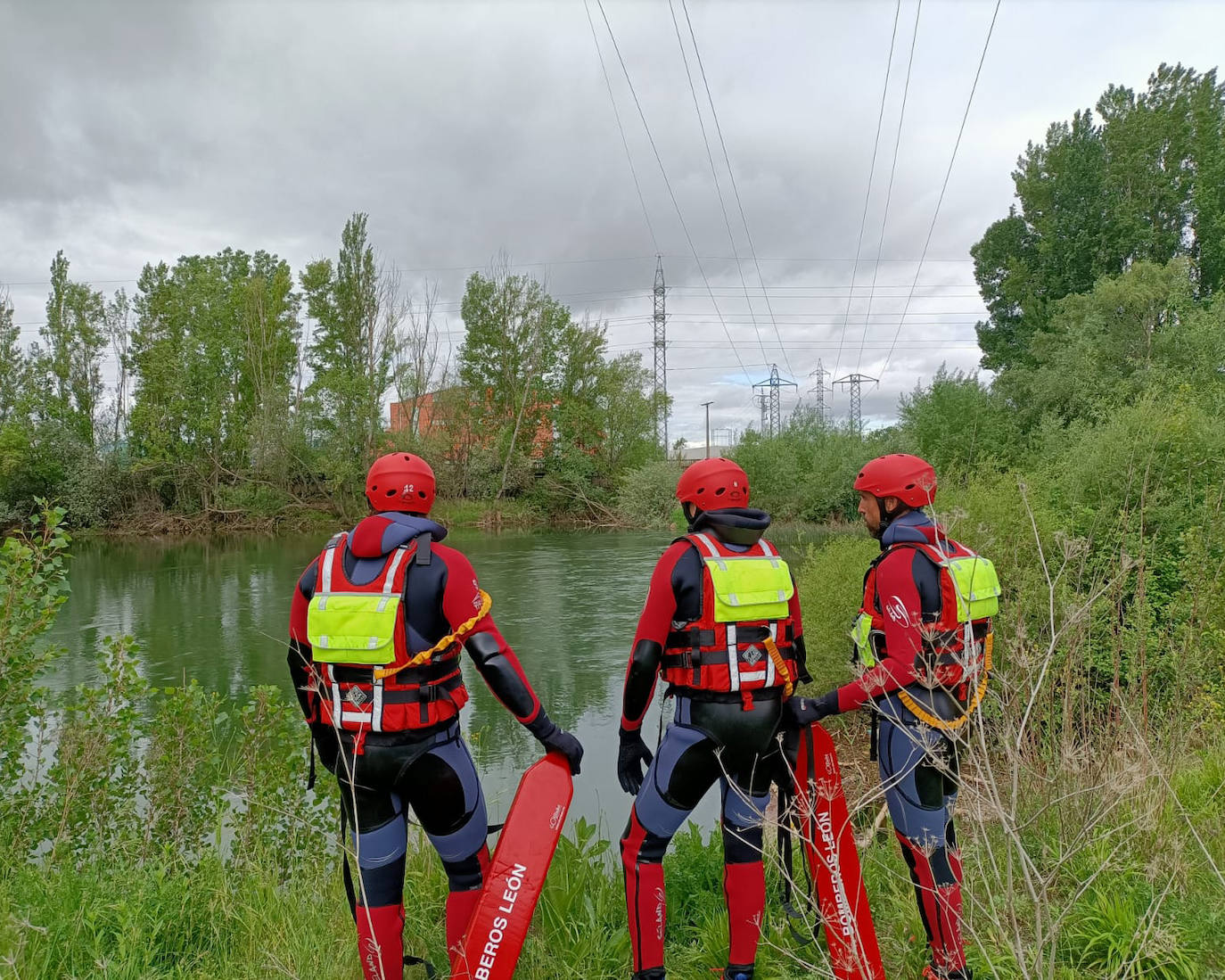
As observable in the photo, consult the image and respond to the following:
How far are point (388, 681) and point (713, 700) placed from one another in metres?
1.11

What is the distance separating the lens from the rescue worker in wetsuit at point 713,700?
2.56 metres

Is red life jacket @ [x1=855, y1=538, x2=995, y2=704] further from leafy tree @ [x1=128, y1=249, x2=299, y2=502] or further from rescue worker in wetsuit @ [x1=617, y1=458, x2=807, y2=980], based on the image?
leafy tree @ [x1=128, y1=249, x2=299, y2=502]

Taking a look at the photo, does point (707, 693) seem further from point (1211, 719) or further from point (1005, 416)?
point (1005, 416)

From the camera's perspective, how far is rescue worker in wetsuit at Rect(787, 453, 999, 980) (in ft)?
8.07

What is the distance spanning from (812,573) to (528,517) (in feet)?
85.0

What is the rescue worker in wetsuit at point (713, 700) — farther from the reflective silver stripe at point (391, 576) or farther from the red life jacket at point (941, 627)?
the reflective silver stripe at point (391, 576)

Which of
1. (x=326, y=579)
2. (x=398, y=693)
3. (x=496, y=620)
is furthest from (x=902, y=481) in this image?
(x=496, y=620)

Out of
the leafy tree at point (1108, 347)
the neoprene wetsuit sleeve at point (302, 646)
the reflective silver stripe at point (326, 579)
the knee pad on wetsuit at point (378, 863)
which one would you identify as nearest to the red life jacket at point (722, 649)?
the knee pad on wetsuit at point (378, 863)

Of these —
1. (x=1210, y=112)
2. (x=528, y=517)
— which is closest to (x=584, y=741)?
(x=528, y=517)

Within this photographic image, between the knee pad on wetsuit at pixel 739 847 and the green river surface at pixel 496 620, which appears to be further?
the green river surface at pixel 496 620

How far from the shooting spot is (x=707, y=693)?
8.56ft

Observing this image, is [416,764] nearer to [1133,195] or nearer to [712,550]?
[712,550]

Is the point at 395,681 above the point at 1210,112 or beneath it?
beneath

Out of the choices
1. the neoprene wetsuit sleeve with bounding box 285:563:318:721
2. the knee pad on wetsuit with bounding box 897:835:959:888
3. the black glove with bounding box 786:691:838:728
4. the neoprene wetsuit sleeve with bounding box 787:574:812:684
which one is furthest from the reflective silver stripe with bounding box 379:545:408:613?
the knee pad on wetsuit with bounding box 897:835:959:888
